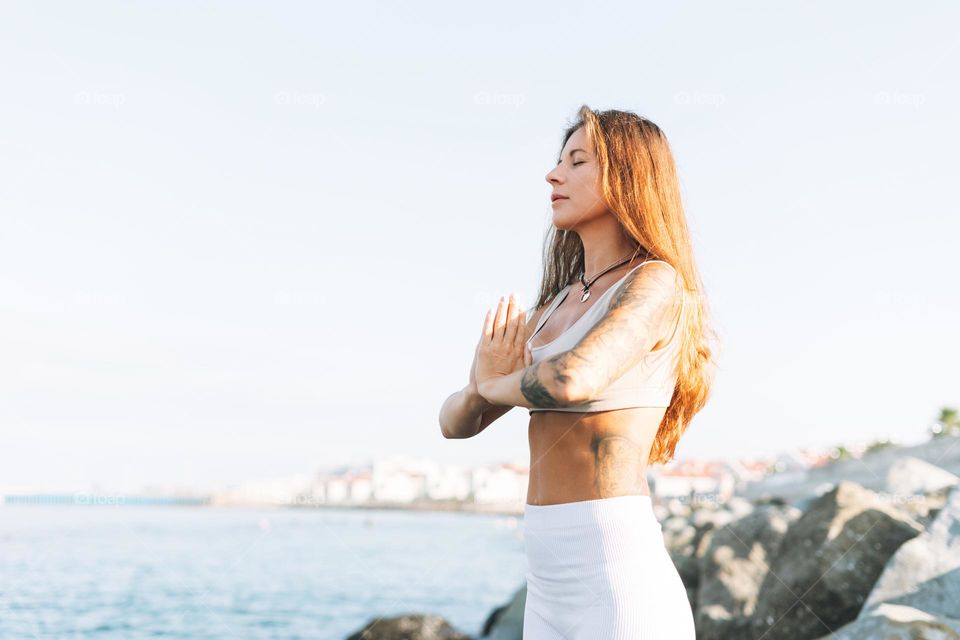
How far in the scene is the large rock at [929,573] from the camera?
5574mm

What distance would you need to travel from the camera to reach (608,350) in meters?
2.03

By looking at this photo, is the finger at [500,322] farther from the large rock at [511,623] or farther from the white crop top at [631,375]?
the large rock at [511,623]

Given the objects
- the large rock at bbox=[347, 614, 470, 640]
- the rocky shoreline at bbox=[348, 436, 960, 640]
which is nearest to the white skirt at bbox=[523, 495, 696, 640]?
the rocky shoreline at bbox=[348, 436, 960, 640]

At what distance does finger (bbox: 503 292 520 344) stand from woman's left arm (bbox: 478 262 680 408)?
170 mm

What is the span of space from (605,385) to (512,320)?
47cm

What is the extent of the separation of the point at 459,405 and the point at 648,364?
24.7 inches

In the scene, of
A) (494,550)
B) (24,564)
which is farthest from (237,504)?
(24,564)

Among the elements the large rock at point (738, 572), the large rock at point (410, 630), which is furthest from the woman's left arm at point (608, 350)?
the large rock at point (410, 630)

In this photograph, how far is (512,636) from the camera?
14586mm

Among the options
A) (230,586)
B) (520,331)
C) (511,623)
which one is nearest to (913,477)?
(511,623)

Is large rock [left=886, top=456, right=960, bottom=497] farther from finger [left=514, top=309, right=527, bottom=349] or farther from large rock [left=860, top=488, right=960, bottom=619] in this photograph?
finger [left=514, top=309, right=527, bottom=349]

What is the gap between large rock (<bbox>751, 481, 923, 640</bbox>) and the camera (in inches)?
291

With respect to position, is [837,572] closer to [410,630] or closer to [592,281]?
[592,281]

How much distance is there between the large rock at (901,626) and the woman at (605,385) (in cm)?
283
